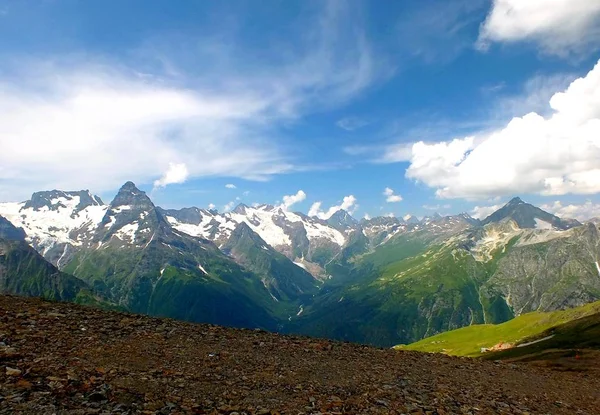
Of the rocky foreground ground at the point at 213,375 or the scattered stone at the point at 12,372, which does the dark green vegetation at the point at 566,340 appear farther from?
the scattered stone at the point at 12,372

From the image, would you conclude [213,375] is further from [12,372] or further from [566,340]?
[566,340]

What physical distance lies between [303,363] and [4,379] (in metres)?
13.1

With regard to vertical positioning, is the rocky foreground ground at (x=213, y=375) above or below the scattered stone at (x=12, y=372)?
below

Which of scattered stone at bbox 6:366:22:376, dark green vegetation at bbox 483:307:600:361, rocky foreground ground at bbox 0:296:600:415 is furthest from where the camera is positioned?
dark green vegetation at bbox 483:307:600:361

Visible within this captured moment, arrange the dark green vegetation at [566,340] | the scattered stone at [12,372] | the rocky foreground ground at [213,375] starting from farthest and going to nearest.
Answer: the dark green vegetation at [566,340] → the rocky foreground ground at [213,375] → the scattered stone at [12,372]

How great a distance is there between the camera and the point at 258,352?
21562 millimetres

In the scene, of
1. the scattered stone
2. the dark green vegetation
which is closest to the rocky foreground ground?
the scattered stone

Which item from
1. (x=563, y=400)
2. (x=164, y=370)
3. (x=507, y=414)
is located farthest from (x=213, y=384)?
(x=563, y=400)

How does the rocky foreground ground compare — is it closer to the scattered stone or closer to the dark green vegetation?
the scattered stone

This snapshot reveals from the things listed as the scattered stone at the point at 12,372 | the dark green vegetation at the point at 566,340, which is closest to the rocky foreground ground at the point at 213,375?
the scattered stone at the point at 12,372

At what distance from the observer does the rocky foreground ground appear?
12.7 m

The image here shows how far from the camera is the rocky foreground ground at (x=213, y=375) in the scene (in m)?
12.7

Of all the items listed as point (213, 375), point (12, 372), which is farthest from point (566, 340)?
point (12, 372)

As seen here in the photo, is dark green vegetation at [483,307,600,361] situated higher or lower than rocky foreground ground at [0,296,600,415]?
lower
